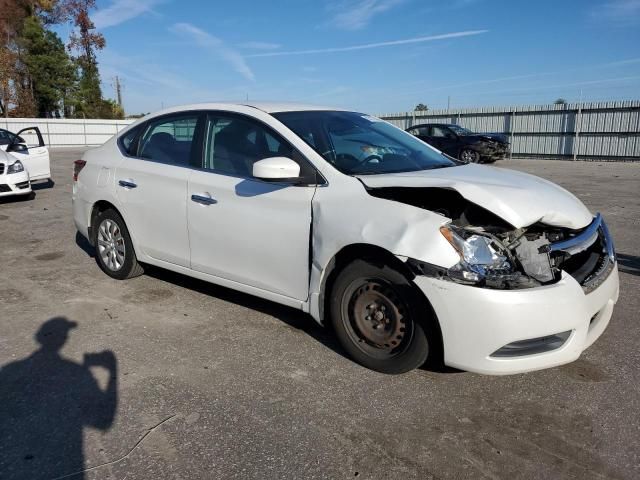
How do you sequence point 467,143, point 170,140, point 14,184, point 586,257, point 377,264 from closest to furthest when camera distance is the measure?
point 377,264 → point 586,257 → point 170,140 → point 14,184 → point 467,143

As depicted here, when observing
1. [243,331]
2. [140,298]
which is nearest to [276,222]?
[243,331]

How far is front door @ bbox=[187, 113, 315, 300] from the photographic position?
3.50 m

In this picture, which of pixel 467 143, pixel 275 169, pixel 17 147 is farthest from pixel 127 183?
pixel 467 143

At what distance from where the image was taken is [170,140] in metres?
4.54

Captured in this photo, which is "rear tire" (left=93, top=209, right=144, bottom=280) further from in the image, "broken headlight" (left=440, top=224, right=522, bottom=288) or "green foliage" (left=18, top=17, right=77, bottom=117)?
"green foliage" (left=18, top=17, right=77, bottom=117)

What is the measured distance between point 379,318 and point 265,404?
0.83 m

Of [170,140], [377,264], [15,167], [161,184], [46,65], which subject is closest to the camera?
[377,264]

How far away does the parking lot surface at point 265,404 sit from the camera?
244cm

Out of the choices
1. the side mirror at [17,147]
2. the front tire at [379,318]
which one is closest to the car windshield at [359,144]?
the front tire at [379,318]

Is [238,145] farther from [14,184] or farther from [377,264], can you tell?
[14,184]

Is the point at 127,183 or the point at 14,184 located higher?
the point at 127,183

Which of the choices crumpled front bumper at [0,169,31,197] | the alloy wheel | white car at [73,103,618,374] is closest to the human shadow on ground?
white car at [73,103,618,374]

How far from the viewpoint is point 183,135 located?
4.39 metres

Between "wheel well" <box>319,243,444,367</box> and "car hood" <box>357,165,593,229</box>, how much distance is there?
410 millimetres
